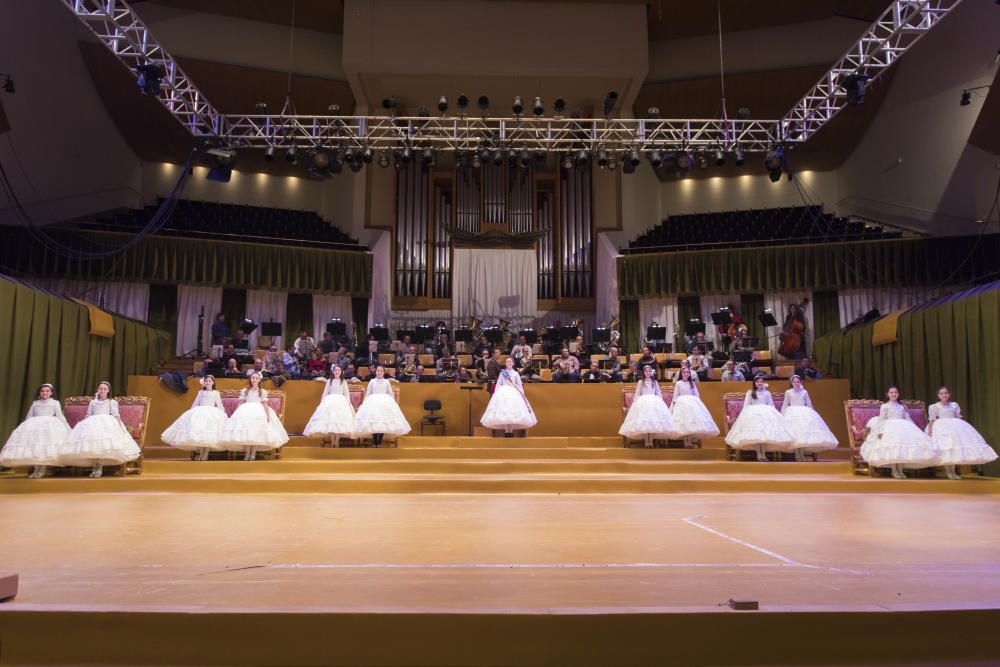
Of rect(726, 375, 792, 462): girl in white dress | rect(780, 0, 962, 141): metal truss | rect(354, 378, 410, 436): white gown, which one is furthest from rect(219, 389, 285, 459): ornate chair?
rect(780, 0, 962, 141): metal truss

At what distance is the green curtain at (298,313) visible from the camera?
16281 mm

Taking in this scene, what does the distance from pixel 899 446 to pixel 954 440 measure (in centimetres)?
60

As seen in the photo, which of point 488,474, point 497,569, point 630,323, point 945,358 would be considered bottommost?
point 488,474

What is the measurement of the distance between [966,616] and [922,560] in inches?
52.0

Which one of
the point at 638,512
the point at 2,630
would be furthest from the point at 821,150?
the point at 2,630

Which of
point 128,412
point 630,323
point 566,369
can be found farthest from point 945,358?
point 128,412

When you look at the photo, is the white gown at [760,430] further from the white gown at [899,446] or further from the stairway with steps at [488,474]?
the white gown at [899,446]

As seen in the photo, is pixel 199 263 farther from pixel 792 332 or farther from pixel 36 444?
pixel 792 332

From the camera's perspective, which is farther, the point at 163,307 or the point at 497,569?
the point at 163,307

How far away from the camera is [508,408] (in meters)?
9.12

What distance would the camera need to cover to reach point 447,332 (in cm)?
1412

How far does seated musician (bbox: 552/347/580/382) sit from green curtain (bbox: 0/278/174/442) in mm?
7403

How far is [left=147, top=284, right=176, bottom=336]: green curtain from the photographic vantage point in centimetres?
1516

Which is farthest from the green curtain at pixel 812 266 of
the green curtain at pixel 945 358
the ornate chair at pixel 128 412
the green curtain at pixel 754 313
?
the ornate chair at pixel 128 412
